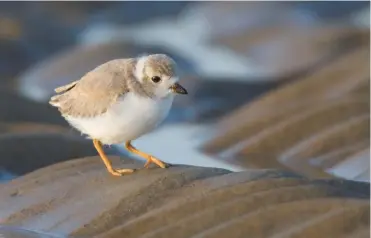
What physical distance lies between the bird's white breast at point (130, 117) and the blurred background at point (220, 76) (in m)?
2.10

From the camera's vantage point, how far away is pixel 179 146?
479 inches

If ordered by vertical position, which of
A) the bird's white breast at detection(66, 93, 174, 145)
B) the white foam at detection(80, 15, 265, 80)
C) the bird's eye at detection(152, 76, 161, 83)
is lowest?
the bird's white breast at detection(66, 93, 174, 145)

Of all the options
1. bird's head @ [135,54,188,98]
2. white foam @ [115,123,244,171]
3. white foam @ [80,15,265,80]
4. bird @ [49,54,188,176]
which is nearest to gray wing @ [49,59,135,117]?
bird @ [49,54,188,176]

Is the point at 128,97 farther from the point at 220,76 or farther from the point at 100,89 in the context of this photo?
Answer: the point at 220,76

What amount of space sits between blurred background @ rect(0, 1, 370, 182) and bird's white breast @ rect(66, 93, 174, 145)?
210cm

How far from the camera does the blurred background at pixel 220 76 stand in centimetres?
1149

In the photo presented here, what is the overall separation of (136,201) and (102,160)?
52.1 inches

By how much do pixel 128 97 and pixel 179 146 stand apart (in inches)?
173

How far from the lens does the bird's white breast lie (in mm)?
7746

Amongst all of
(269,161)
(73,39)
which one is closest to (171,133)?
(269,161)

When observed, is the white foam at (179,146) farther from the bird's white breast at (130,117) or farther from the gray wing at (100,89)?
the bird's white breast at (130,117)

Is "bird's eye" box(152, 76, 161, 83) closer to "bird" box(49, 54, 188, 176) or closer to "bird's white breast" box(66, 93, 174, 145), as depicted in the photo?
"bird" box(49, 54, 188, 176)

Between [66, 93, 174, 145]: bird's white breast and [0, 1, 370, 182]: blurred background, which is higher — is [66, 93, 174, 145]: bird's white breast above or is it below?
below

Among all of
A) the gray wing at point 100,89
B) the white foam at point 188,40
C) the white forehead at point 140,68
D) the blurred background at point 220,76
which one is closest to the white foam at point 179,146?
the blurred background at point 220,76
